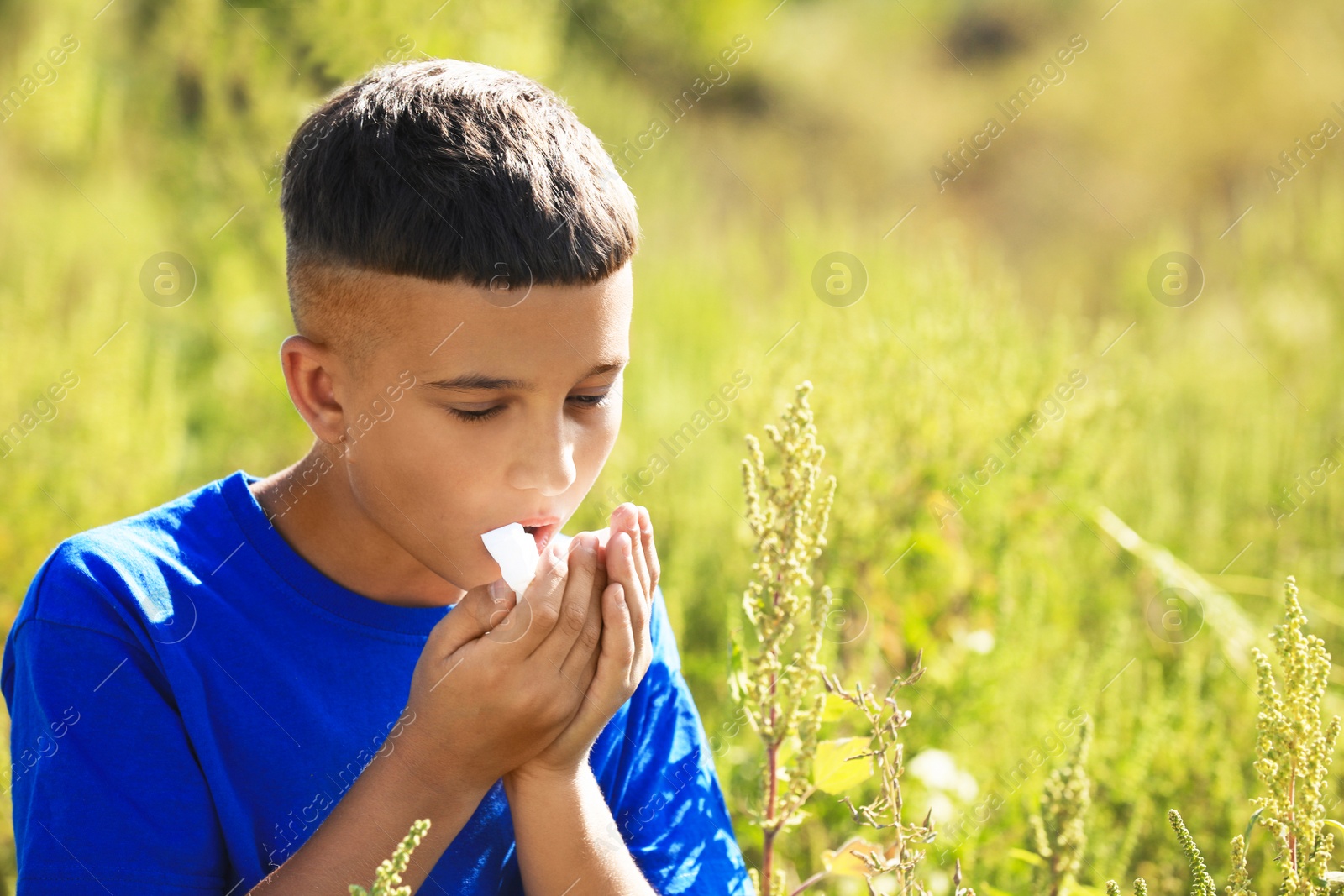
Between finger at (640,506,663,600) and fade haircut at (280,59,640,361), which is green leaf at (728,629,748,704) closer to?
finger at (640,506,663,600)

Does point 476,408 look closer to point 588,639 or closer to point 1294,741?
point 588,639

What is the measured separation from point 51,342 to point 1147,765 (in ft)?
10.6

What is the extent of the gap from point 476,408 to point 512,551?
0.55 feet

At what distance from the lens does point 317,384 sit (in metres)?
1.34

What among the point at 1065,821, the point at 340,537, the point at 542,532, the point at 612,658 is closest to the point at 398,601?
the point at 340,537

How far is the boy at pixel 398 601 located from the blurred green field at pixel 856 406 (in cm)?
60

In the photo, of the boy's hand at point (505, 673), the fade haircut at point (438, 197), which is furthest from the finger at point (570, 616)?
the fade haircut at point (438, 197)

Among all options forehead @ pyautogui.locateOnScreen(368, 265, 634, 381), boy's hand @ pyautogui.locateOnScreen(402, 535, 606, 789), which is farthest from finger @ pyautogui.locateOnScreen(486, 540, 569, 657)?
forehead @ pyautogui.locateOnScreen(368, 265, 634, 381)

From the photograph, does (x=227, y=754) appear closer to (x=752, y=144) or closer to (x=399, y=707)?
(x=399, y=707)

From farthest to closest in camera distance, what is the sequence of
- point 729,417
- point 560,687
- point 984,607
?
point 729,417 < point 984,607 < point 560,687

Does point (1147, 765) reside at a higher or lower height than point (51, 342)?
lower

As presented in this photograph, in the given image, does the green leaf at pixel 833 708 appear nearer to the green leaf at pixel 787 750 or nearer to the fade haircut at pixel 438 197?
the green leaf at pixel 787 750

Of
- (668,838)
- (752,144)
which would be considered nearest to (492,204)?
(668,838)

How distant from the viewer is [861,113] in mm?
12289
